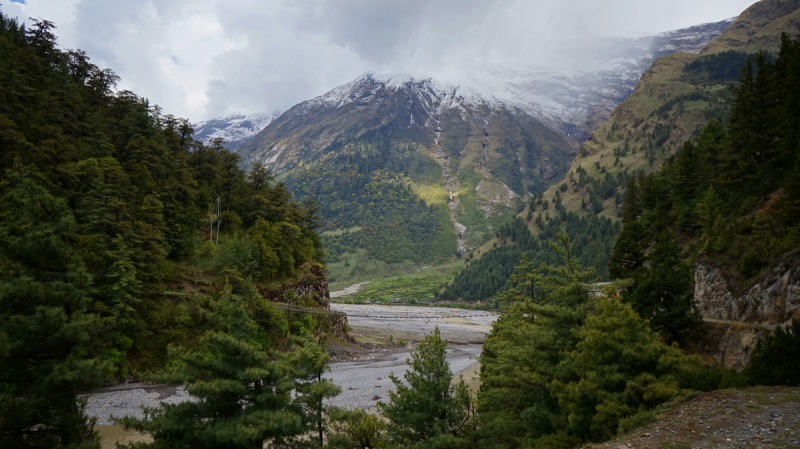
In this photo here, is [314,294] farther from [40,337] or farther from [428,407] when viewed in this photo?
[40,337]

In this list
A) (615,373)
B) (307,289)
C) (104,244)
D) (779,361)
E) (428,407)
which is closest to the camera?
(779,361)

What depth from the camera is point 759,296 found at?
22.1 meters

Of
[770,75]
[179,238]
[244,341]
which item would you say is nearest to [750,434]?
[244,341]

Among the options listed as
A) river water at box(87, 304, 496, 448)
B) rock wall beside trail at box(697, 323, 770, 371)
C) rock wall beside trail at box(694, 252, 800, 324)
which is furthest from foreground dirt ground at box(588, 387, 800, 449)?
river water at box(87, 304, 496, 448)

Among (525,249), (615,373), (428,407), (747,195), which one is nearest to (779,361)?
(615,373)

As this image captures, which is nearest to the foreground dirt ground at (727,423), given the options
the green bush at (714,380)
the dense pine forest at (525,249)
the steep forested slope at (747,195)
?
the green bush at (714,380)

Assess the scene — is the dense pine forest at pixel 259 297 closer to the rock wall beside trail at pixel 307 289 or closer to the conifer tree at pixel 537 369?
the conifer tree at pixel 537 369

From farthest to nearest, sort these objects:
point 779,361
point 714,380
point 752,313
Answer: point 752,313
point 714,380
point 779,361

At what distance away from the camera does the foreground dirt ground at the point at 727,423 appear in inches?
381

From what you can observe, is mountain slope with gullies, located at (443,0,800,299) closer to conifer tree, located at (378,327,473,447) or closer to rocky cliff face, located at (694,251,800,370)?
rocky cliff face, located at (694,251,800,370)

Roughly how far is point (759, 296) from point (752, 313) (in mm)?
1031

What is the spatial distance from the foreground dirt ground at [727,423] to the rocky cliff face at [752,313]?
856 cm

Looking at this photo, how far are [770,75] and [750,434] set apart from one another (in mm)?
39815

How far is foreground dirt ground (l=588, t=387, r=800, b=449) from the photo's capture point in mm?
9688
